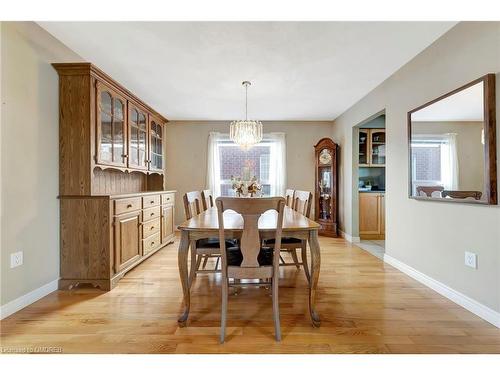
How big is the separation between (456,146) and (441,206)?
0.54 meters

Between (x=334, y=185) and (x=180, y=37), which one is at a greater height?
(x=180, y=37)

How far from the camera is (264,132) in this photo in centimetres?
521

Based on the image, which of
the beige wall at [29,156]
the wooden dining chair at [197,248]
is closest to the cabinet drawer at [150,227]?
the beige wall at [29,156]

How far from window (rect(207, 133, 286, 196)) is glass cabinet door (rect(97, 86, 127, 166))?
2143 millimetres

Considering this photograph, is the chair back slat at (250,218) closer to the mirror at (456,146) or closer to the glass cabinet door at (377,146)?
the mirror at (456,146)

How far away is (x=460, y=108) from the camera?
204 centimetres

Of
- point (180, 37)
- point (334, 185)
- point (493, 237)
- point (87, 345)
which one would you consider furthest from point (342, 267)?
point (180, 37)

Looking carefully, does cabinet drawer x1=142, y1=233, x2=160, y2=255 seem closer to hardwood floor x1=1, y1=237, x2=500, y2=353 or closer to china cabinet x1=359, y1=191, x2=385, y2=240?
hardwood floor x1=1, y1=237, x2=500, y2=353

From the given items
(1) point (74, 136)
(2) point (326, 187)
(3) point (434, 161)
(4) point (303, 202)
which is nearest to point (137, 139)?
(1) point (74, 136)

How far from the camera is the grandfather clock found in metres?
4.73

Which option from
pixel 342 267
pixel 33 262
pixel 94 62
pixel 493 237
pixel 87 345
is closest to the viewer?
pixel 87 345

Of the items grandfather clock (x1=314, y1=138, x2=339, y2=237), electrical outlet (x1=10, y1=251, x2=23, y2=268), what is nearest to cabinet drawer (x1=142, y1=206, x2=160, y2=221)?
electrical outlet (x1=10, y1=251, x2=23, y2=268)
